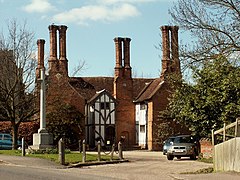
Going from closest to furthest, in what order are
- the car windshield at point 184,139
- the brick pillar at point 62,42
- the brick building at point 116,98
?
the car windshield at point 184,139 → the brick building at point 116,98 → the brick pillar at point 62,42

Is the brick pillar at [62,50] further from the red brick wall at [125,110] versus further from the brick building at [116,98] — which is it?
the red brick wall at [125,110]

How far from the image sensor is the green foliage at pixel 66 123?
57344mm

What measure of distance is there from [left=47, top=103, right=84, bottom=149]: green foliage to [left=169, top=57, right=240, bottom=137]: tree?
25.5 m

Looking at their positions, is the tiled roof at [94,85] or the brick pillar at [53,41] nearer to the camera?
the brick pillar at [53,41]

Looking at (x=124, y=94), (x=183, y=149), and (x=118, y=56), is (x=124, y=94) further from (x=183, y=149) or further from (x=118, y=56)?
(x=183, y=149)

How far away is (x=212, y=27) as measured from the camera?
27.4 m

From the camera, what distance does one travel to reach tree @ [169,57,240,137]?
29000 millimetres

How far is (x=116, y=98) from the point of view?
66.4 m

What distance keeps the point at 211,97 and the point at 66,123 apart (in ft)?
99.4

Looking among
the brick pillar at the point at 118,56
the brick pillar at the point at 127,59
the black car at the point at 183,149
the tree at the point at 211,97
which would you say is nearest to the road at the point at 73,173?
the tree at the point at 211,97

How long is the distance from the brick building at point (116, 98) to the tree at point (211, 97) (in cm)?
2640

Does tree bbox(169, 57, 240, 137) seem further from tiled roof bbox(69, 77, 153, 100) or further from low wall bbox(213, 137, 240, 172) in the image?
tiled roof bbox(69, 77, 153, 100)

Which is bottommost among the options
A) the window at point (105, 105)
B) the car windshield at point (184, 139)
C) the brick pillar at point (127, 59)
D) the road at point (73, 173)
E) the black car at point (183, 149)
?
the road at point (73, 173)

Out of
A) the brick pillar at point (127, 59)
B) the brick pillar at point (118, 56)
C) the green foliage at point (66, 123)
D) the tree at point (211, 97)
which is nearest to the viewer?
the tree at point (211, 97)
